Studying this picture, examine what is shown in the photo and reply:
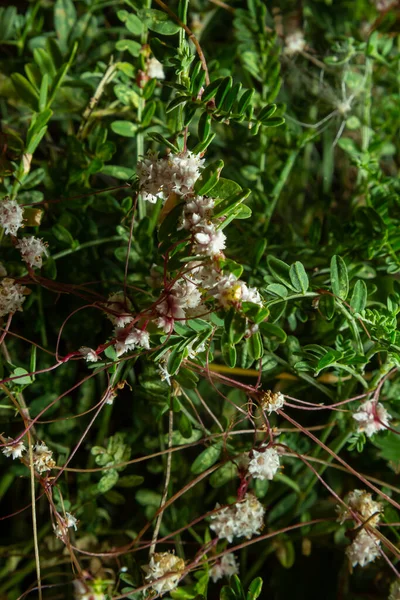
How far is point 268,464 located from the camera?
74 cm

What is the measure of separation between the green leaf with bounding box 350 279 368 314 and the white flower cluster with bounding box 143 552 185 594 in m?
0.39

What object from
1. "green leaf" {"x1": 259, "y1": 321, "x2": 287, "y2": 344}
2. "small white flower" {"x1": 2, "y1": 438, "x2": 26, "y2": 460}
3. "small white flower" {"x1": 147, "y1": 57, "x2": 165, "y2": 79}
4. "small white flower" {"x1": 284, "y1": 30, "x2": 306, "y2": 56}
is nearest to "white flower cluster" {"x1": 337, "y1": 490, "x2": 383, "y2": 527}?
"green leaf" {"x1": 259, "y1": 321, "x2": 287, "y2": 344}

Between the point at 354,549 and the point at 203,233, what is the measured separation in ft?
1.63

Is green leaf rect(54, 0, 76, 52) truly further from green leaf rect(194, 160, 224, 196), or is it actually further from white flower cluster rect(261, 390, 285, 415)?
white flower cluster rect(261, 390, 285, 415)

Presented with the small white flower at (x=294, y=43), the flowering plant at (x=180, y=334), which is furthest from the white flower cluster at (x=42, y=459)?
the small white flower at (x=294, y=43)

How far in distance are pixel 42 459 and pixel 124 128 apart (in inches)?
18.1

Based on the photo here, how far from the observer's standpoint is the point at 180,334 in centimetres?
65

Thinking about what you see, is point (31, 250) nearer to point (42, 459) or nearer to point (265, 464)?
point (42, 459)

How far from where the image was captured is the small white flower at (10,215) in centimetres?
69

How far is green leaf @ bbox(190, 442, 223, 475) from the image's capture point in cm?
81

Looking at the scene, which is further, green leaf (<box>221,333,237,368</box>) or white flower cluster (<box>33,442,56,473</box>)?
white flower cluster (<box>33,442,56,473</box>)

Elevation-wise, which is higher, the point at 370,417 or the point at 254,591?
the point at 370,417

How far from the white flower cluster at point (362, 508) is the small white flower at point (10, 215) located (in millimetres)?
565

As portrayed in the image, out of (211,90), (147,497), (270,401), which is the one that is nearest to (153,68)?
(211,90)
